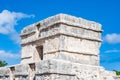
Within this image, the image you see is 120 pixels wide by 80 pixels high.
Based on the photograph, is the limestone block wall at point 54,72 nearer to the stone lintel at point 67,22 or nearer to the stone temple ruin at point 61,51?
the stone temple ruin at point 61,51

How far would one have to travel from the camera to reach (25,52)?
43.1 ft

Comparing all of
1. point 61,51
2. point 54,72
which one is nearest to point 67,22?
point 61,51

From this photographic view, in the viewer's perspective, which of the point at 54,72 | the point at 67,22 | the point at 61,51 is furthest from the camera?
the point at 67,22

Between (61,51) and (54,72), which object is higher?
(61,51)

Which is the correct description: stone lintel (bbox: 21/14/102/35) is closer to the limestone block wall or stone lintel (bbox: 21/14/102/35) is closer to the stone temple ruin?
the stone temple ruin

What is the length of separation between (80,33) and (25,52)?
120 inches

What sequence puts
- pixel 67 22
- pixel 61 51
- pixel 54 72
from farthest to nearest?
pixel 67 22
pixel 61 51
pixel 54 72

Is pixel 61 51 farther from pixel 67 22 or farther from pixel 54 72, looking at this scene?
pixel 54 72

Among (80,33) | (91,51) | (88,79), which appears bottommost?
(88,79)

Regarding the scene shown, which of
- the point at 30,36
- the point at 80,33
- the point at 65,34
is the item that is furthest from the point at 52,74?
the point at 30,36

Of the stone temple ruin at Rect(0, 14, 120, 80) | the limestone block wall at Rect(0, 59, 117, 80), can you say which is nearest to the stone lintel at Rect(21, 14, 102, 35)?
the stone temple ruin at Rect(0, 14, 120, 80)

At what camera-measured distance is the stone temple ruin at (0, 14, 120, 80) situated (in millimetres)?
8938

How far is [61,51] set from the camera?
10828 mm

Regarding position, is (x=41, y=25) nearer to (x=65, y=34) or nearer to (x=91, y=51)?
(x=65, y=34)
